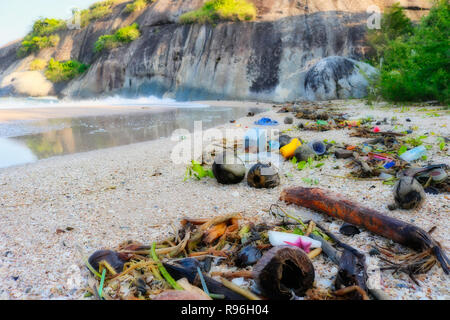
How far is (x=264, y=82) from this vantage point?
1833 cm

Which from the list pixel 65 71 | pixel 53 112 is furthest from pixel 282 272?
pixel 65 71

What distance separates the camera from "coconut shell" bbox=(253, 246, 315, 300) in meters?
1.23

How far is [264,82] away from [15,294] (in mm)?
18047

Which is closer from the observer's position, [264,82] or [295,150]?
[295,150]

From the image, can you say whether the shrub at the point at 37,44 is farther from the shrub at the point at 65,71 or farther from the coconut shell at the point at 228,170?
the coconut shell at the point at 228,170

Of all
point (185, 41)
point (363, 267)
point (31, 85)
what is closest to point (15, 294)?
point (363, 267)

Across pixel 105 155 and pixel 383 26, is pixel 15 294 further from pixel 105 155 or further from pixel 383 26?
pixel 383 26

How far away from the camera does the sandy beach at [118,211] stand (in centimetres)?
153

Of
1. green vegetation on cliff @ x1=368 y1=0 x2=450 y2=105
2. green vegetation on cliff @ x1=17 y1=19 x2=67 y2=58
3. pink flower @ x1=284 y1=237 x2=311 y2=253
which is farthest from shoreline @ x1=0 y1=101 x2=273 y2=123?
green vegetation on cliff @ x1=17 y1=19 x2=67 y2=58

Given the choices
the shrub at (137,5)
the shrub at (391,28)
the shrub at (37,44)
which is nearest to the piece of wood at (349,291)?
the shrub at (391,28)

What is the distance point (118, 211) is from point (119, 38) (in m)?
25.7

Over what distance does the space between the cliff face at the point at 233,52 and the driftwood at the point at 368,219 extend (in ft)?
49.7

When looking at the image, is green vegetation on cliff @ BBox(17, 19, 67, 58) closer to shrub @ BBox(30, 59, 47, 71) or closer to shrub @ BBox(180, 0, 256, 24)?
shrub @ BBox(30, 59, 47, 71)

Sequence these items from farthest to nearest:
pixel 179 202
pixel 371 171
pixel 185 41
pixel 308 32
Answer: pixel 185 41
pixel 308 32
pixel 371 171
pixel 179 202
